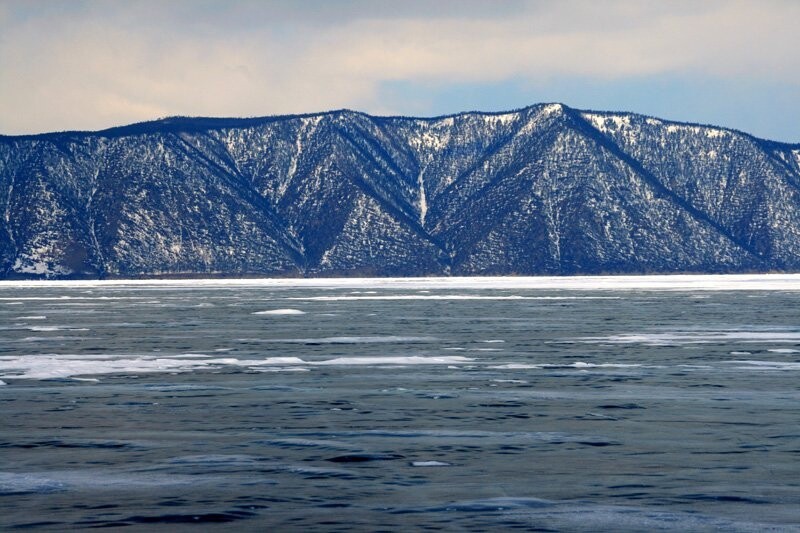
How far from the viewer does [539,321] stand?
214 feet

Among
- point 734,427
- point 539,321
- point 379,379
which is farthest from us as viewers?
point 539,321

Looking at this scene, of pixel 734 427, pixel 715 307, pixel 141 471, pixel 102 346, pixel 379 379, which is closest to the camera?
pixel 141 471

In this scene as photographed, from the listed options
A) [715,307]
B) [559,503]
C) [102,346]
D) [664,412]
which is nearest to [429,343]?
[102,346]

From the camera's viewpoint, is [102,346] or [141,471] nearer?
[141,471]

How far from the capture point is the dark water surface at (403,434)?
15852 mm

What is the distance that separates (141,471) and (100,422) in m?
6.13

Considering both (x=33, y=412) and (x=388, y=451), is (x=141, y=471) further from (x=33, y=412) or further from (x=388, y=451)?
(x=33, y=412)

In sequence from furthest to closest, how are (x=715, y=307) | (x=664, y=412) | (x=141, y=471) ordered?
(x=715, y=307) < (x=664, y=412) < (x=141, y=471)

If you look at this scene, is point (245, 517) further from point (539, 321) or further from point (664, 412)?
point (539, 321)

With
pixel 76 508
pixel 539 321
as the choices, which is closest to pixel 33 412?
pixel 76 508

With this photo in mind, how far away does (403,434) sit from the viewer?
74.5 feet

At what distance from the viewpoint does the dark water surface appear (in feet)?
52.0

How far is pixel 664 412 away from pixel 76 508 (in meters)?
13.4

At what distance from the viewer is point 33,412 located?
2628cm
